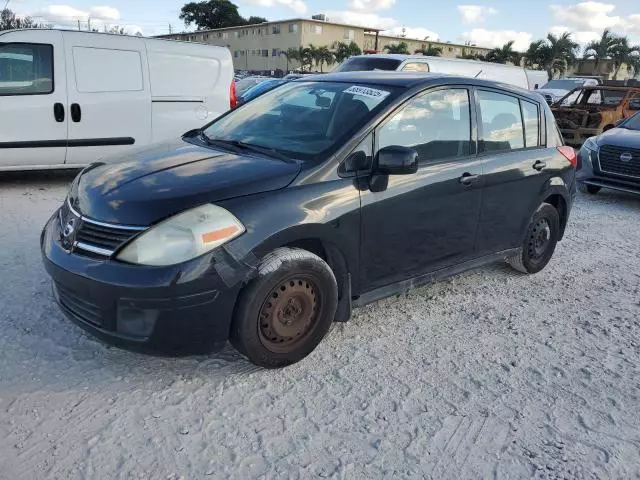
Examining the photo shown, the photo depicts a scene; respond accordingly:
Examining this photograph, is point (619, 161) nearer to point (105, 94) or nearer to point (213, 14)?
point (105, 94)

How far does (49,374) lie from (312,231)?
5.14 ft

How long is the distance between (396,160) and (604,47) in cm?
6050

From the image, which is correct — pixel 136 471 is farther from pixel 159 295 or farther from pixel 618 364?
pixel 618 364

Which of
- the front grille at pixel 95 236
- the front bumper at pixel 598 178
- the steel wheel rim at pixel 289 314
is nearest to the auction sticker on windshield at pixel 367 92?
the steel wheel rim at pixel 289 314

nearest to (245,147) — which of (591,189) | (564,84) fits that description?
(591,189)

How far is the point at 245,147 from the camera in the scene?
3.53m

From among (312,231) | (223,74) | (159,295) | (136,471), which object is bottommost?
(136,471)

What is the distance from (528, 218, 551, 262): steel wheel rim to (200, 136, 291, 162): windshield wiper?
8.08 feet

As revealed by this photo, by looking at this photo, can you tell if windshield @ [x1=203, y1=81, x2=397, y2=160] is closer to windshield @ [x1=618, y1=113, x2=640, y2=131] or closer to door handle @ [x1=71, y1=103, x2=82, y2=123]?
door handle @ [x1=71, y1=103, x2=82, y2=123]

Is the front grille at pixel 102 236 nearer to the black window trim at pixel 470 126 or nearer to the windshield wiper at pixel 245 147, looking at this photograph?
the windshield wiper at pixel 245 147

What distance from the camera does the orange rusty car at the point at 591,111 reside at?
1321 centimetres

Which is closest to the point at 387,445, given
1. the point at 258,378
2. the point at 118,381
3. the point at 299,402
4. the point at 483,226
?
the point at 299,402

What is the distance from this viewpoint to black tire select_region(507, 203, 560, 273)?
4668mm

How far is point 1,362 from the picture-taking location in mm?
3004
